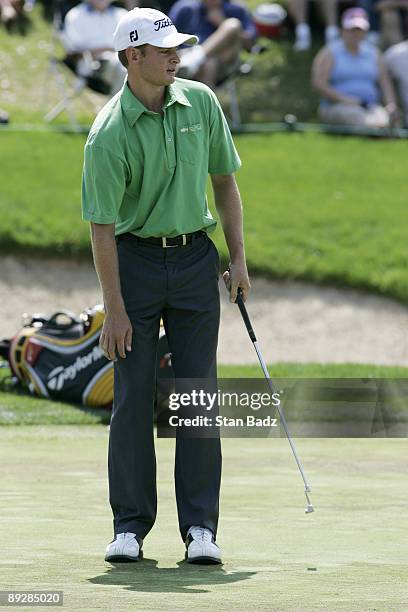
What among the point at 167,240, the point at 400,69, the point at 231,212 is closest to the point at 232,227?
the point at 231,212

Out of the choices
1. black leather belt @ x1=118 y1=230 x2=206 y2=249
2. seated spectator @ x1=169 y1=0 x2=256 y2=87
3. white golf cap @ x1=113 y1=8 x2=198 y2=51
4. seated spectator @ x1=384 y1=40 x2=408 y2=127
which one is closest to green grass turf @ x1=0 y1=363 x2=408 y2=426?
black leather belt @ x1=118 y1=230 x2=206 y2=249

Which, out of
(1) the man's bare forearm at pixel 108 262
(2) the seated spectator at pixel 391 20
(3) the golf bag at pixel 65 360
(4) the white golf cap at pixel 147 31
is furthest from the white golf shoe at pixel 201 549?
(2) the seated spectator at pixel 391 20

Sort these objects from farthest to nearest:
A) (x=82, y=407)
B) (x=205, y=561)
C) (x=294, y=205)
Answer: (x=294, y=205) < (x=82, y=407) < (x=205, y=561)

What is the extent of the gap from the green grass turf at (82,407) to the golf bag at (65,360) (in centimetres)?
9

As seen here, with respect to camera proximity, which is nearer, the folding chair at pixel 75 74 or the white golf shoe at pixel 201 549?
the white golf shoe at pixel 201 549

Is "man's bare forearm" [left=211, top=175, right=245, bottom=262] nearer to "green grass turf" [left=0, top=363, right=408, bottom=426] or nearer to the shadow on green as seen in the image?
the shadow on green

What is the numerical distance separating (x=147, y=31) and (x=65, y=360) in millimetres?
5294

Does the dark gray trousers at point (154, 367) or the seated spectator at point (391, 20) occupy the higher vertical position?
the dark gray trousers at point (154, 367)

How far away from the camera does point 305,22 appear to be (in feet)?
70.9

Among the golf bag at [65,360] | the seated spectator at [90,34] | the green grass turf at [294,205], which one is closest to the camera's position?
the golf bag at [65,360]

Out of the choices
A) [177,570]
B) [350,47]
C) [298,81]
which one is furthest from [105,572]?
[298,81]

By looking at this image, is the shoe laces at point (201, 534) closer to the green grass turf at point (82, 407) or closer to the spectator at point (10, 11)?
the green grass turf at point (82, 407)

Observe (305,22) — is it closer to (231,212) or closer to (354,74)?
(354,74)

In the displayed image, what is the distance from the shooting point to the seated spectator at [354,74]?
720 inches
